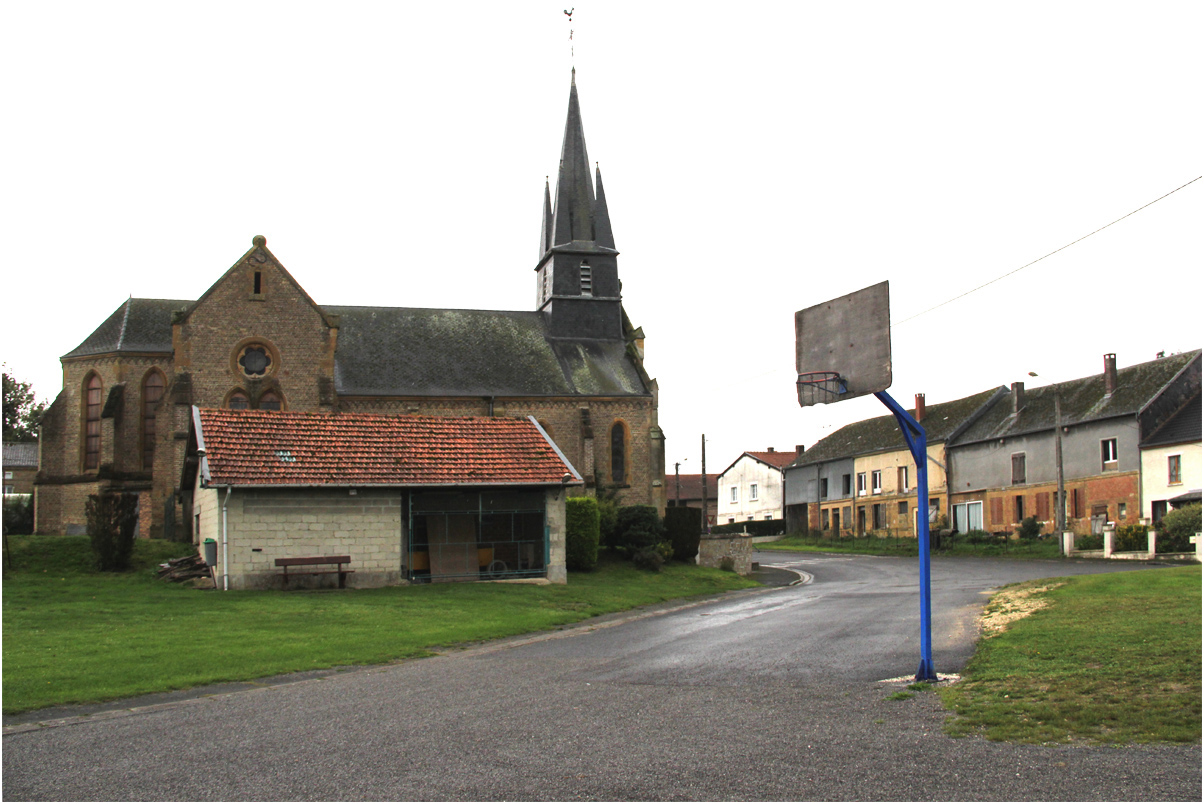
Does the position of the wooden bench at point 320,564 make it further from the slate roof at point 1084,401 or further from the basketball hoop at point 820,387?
the slate roof at point 1084,401

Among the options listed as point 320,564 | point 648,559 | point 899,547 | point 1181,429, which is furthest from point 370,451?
point 1181,429

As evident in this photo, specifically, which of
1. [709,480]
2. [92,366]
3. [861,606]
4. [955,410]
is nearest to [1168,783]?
[861,606]

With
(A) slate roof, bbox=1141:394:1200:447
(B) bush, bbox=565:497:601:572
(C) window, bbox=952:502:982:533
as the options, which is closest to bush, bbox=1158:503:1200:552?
(A) slate roof, bbox=1141:394:1200:447

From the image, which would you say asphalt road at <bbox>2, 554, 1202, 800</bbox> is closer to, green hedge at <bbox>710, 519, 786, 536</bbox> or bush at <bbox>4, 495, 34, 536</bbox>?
bush at <bbox>4, 495, 34, 536</bbox>

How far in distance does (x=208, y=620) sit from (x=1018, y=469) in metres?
41.7

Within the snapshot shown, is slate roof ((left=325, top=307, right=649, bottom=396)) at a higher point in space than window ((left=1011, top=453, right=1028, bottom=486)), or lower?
higher

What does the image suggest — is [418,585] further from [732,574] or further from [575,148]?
[575,148]

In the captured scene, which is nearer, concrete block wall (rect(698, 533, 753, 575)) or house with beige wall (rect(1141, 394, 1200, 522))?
concrete block wall (rect(698, 533, 753, 575))

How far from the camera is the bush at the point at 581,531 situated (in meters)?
31.0

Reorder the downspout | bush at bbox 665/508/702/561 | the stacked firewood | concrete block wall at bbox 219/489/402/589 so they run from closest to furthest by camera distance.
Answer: the downspout < concrete block wall at bbox 219/489/402/589 < the stacked firewood < bush at bbox 665/508/702/561

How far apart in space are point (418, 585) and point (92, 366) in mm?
21356

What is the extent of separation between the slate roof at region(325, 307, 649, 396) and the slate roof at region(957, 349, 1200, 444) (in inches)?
773

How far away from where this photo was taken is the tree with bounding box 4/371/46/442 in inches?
3014

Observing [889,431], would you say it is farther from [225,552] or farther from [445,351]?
[225,552]
